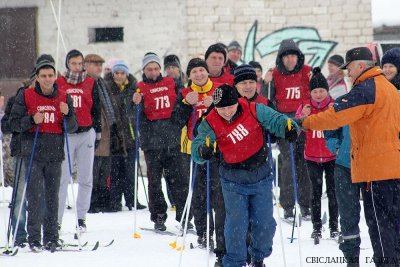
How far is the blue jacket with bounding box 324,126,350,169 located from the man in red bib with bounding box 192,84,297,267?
790mm

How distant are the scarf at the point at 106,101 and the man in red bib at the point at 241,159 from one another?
406cm

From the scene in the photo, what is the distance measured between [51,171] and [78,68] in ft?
5.12

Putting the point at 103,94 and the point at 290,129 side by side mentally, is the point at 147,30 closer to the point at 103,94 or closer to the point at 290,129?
the point at 103,94

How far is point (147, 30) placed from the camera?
1783 cm

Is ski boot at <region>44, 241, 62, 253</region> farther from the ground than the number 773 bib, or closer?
closer

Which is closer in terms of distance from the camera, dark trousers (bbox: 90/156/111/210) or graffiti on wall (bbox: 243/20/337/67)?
dark trousers (bbox: 90/156/111/210)

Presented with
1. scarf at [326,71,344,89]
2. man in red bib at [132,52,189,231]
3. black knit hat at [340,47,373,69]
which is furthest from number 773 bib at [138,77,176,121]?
black knit hat at [340,47,373,69]

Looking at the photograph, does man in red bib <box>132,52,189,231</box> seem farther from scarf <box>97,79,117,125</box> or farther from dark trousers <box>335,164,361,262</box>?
dark trousers <box>335,164,361,262</box>

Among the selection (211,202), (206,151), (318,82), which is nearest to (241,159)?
(206,151)

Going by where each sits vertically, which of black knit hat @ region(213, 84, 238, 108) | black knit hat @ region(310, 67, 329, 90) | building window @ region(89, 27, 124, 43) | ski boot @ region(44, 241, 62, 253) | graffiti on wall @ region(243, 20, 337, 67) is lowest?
ski boot @ region(44, 241, 62, 253)

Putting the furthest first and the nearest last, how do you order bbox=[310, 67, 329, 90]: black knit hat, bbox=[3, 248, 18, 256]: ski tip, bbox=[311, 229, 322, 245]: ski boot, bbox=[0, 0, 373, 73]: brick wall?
bbox=[0, 0, 373, 73]: brick wall < bbox=[310, 67, 329, 90]: black knit hat < bbox=[311, 229, 322, 245]: ski boot < bbox=[3, 248, 18, 256]: ski tip

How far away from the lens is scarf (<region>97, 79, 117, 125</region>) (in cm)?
1062

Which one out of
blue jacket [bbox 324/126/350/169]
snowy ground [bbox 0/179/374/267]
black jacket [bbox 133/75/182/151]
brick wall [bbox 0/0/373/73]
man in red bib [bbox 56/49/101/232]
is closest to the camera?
blue jacket [bbox 324/126/350/169]

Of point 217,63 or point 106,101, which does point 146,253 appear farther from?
point 106,101
